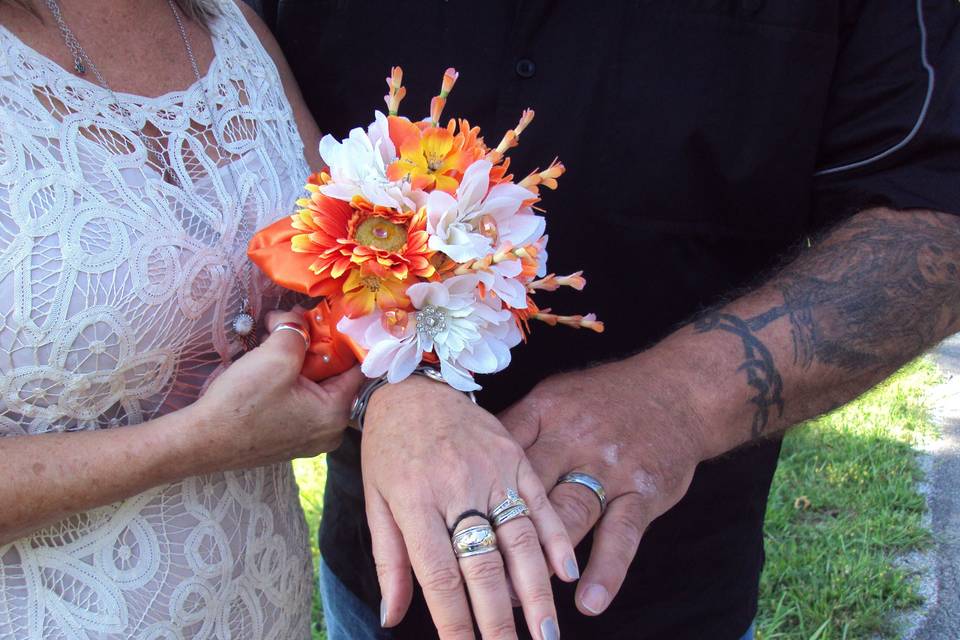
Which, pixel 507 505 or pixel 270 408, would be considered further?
pixel 270 408

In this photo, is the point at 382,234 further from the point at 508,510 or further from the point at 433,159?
the point at 508,510

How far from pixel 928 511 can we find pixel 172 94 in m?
3.68

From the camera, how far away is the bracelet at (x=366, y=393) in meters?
1.45

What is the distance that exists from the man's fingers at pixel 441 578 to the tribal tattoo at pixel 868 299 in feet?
2.25

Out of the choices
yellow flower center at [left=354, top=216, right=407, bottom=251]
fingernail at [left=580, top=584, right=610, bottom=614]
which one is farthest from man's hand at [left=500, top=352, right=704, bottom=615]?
yellow flower center at [left=354, top=216, right=407, bottom=251]

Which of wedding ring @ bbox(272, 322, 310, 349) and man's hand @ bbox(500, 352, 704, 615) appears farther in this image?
wedding ring @ bbox(272, 322, 310, 349)

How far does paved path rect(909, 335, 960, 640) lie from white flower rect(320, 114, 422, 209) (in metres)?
2.90

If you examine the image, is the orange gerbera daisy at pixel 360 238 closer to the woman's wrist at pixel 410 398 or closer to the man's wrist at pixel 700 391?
the woman's wrist at pixel 410 398

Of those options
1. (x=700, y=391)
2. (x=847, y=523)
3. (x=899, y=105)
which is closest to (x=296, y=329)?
(x=700, y=391)

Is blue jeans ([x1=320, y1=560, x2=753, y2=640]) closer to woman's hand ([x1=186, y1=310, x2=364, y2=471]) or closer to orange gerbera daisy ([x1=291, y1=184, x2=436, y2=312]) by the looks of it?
woman's hand ([x1=186, y1=310, x2=364, y2=471])

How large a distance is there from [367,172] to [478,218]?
189 mm

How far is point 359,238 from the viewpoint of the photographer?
139 centimetres

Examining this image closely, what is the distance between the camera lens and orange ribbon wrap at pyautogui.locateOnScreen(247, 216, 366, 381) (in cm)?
144

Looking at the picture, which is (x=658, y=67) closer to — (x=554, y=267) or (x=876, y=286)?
(x=554, y=267)
